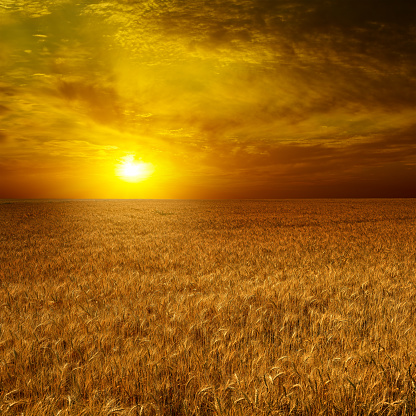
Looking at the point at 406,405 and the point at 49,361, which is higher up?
the point at 406,405

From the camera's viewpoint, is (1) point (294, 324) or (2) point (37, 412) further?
(1) point (294, 324)

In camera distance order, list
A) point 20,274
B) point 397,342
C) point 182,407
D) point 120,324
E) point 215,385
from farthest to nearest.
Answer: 1. point 20,274
2. point 120,324
3. point 397,342
4. point 215,385
5. point 182,407

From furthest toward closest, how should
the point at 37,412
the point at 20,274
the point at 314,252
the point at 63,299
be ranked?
the point at 314,252 → the point at 20,274 → the point at 63,299 → the point at 37,412

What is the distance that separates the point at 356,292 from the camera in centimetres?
643

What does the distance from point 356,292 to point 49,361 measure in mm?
5724

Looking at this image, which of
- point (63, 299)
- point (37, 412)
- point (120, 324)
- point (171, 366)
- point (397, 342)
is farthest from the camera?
point (63, 299)

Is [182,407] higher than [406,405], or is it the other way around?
[406,405]

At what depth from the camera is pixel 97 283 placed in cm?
741

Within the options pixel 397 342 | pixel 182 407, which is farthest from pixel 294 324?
pixel 182 407

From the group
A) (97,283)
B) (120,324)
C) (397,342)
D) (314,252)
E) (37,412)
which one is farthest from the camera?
(314,252)

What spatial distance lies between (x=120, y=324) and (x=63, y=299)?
2.15 m

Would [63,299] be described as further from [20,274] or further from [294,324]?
[294,324]

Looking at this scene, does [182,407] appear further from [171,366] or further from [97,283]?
[97,283]

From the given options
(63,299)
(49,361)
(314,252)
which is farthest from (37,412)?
(314,252)
